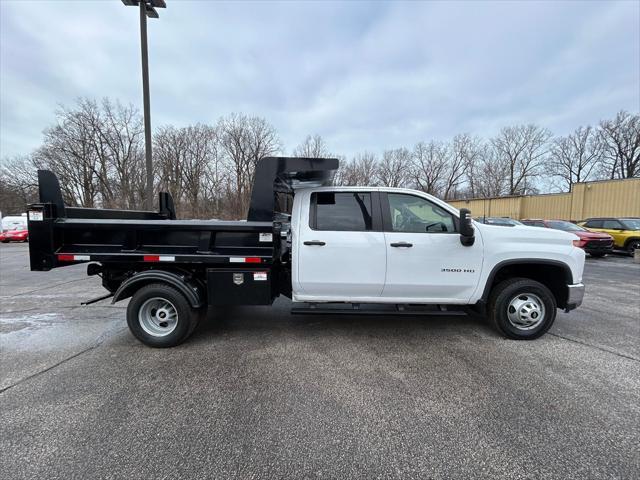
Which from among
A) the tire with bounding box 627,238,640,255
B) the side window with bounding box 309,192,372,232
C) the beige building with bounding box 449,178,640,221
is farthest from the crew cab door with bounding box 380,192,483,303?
the beige building with bounding box 449,178,640,221

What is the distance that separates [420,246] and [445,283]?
1.95ft

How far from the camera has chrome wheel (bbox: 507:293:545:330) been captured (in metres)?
3.92

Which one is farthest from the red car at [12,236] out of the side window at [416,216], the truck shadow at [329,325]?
the side window at [416,216]

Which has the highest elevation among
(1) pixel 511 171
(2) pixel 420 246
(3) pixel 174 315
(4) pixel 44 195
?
(1) pixel 511 171

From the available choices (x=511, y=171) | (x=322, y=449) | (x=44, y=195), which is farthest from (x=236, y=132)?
(x=511, y=171)

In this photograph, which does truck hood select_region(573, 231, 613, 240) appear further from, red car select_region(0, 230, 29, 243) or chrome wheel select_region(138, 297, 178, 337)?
red car select_region(0, 230, 29, 243)

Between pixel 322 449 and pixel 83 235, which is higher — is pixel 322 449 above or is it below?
below

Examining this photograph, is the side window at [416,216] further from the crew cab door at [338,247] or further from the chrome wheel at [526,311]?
the chrome wheel at [526,311]

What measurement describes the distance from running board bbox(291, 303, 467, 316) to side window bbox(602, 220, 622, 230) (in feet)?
52.7

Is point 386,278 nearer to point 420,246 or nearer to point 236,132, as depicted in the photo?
point 420,246

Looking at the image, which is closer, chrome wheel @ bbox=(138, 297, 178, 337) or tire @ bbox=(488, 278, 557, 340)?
chrome wheel @ bbox=(138, 297, 178, 337)

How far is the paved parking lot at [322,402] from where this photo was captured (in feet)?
6.59

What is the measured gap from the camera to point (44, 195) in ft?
11.6

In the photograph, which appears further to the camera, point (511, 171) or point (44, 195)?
point (511, 171)
